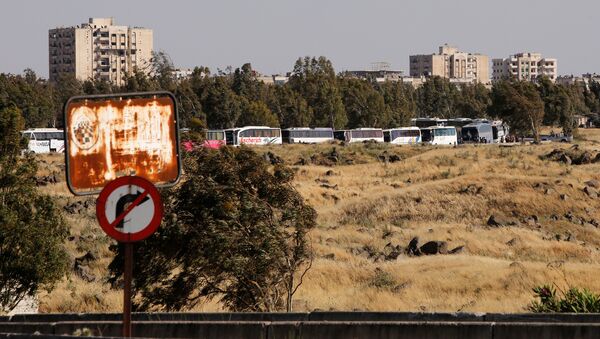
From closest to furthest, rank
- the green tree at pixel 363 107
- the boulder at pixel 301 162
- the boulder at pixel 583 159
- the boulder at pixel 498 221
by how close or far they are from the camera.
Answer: the boulder at pixel 498 221, the boulder at pixel 583 159, the boulder at pixel 301 162, the green tree at pixel 363 107

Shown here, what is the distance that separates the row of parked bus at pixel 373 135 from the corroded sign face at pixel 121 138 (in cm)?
8686

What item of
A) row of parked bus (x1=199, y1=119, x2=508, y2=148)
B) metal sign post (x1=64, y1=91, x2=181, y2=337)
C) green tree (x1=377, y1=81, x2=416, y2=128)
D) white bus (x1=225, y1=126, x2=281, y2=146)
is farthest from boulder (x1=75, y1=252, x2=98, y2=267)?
green tree (x1=377, y1=81, x2=416, y2=128)

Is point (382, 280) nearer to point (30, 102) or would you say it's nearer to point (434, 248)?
point (434, 248)

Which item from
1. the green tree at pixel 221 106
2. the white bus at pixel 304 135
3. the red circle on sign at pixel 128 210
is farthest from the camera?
the green tree at pixel 221 106

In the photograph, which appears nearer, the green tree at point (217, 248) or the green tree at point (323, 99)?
the green tree at point (217, 248)

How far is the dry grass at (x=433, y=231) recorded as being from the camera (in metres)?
30.1

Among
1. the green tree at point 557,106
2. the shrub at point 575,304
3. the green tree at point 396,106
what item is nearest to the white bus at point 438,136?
the green tree at point 396,106

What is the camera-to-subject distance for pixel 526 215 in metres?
55.7

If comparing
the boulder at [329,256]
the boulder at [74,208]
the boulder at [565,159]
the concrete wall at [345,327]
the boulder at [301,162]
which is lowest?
the boulder at [329,256]

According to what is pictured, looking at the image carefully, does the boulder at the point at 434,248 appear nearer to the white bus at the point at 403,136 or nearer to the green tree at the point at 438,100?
the white bus at the point at 403,136

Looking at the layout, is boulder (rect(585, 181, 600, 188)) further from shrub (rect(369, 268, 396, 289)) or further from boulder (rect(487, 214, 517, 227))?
shrub (rect(369, 268, 396, 289))

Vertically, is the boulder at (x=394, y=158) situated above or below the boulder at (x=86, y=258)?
above

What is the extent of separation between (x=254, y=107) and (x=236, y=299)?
297 feet

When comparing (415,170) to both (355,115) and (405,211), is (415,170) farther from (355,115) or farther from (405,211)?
(355,115)
